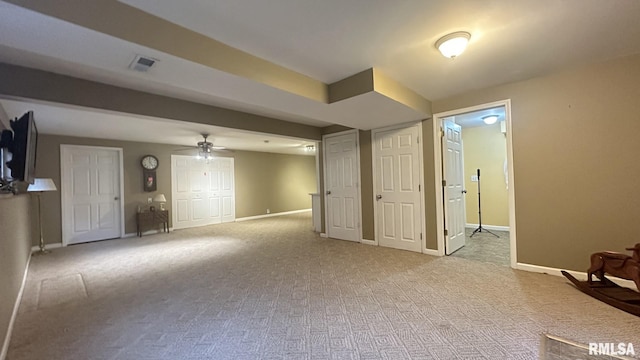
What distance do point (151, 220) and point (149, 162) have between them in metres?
1.40

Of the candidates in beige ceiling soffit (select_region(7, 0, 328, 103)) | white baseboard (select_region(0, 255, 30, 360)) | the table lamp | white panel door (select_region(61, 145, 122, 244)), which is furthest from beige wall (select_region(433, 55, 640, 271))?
white panel door (select_region(61, 145, 122, 244))

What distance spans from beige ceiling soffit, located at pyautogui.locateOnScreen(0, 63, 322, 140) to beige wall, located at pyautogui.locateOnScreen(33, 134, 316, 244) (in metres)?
3.56

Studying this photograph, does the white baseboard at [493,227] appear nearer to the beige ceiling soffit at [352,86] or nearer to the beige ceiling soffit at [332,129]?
the beige ceiling soffit at [332,129]

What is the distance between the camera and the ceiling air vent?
77.3 inches

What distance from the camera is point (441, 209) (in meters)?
3.91

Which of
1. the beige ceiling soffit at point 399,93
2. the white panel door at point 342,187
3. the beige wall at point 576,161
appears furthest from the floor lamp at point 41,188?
the beige wall at point 576,161

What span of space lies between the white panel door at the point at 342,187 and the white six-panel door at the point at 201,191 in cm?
384

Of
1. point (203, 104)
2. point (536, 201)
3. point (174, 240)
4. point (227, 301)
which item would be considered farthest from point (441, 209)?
point (174, 240)

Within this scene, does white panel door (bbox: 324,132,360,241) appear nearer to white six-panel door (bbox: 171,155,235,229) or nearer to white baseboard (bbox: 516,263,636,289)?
white baseboard (bbox: 516,263,636,289)

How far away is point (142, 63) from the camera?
2025mm

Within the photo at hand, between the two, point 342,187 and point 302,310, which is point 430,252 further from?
point 302,310

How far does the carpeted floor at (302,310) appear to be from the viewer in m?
1.81

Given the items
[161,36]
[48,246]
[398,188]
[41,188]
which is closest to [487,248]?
[398,188]

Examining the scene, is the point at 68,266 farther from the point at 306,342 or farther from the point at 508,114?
the point at 508,114
